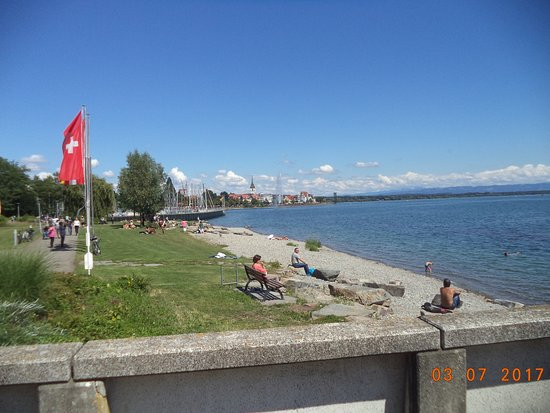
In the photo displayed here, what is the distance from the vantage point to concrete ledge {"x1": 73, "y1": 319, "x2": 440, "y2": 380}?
2287 mm

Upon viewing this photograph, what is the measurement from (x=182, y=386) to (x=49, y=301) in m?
4.88

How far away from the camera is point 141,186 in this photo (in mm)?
49250

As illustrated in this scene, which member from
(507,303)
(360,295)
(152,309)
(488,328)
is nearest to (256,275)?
(360,295)

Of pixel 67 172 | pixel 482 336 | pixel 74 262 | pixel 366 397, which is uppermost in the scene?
pixel 67 172

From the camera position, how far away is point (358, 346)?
97.9 inches

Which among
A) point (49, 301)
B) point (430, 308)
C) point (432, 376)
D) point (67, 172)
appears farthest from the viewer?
point (430, 308)

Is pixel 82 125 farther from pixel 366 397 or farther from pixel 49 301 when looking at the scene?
pixel 366 397

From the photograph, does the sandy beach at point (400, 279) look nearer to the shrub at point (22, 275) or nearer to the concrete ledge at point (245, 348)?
the shrub at point (22, 275)

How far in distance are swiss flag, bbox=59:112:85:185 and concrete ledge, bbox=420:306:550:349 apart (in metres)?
11.2

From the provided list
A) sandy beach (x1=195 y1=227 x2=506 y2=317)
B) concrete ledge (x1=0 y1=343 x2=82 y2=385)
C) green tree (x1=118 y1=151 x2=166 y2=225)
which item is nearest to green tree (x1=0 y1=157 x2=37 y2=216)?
green tree (x1=118 y1=151 x2=166 y2=225)

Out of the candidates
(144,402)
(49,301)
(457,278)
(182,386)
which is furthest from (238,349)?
(457,278)

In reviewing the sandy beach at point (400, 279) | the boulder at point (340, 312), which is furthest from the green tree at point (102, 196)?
the boulder at point (340, 312)

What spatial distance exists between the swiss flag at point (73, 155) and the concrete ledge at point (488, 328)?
36.8 ft

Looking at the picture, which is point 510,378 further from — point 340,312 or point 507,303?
point 507,303
